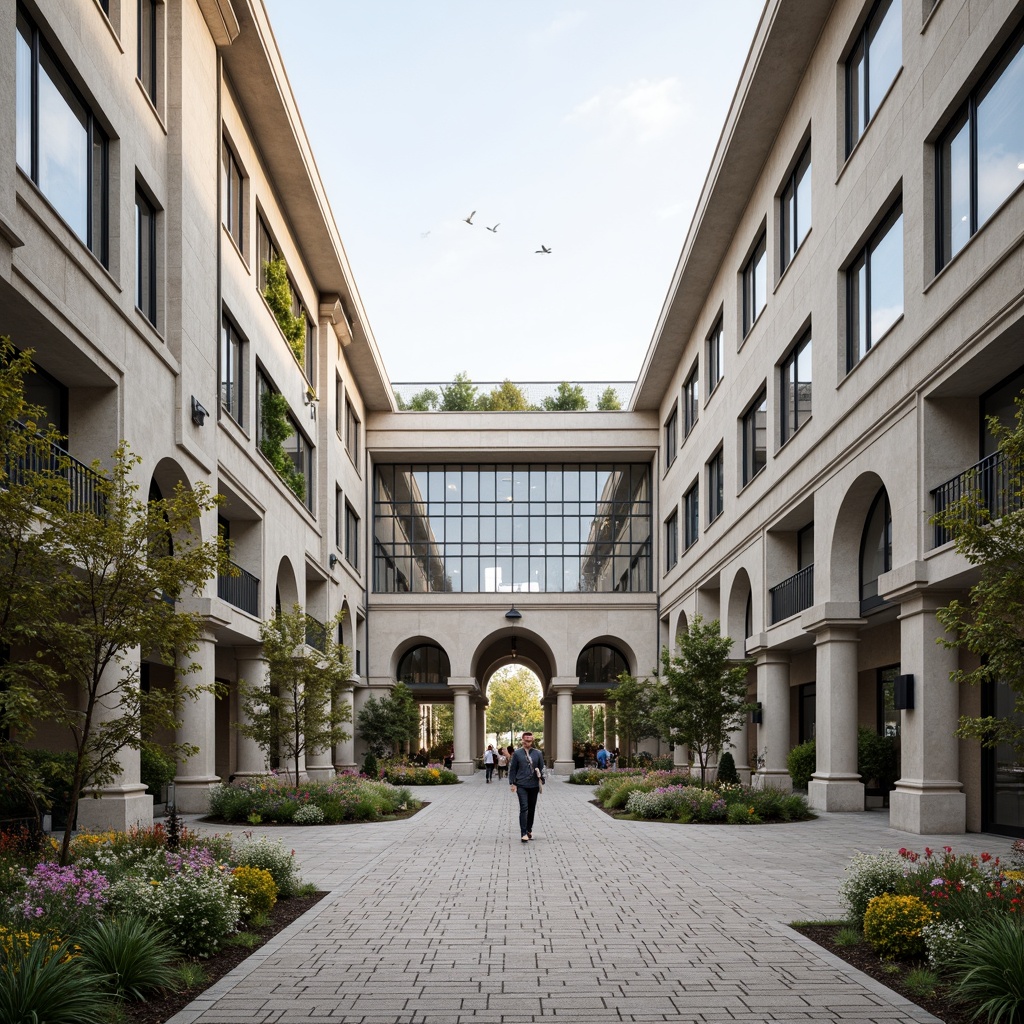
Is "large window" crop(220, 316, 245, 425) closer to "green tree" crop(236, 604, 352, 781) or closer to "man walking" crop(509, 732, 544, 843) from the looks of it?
"green tree" crop(236, 604, 352, 781)

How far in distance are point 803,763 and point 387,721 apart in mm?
21395

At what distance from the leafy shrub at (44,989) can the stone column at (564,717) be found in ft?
139

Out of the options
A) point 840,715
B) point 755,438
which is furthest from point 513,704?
point 840,715

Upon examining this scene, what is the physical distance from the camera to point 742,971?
839 cm

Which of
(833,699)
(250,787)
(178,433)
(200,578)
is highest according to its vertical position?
(178,433)

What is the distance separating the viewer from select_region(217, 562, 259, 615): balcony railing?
2556 cm

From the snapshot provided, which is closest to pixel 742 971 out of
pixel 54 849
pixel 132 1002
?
pixel 132 1002

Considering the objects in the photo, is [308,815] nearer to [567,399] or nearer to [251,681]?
[251,681]

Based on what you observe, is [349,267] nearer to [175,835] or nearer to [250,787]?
[250,787]

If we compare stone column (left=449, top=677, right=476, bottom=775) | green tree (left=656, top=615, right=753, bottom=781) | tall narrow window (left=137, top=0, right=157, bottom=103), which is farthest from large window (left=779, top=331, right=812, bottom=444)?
stone column (left=449, top=677, right=476, bottom=775)

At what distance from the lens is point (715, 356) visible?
120 ft

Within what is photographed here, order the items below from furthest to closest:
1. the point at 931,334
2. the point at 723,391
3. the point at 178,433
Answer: the point at 723,391, the point at 178,433, the point at 931,334

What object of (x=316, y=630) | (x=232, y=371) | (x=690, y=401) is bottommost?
(x=316, y=630)

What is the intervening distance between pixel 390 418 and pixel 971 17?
36255 mm
